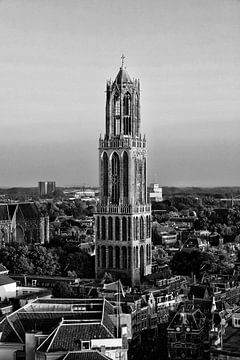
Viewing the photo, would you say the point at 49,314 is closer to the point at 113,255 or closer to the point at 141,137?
the point at 113,255

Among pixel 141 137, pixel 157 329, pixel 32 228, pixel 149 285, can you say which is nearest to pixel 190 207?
pixel 32 228

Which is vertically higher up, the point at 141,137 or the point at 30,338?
the point at 141,137

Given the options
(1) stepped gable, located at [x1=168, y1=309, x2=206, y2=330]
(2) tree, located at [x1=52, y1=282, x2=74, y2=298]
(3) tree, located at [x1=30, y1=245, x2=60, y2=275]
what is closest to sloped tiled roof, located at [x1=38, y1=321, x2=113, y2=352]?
(1) stepped gable, located at [x1=168, y1=309, x2=206, y2=330]

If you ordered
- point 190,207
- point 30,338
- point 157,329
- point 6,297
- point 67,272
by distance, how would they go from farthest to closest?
point 190,207 → point 67,272 → point 6,297 → point 157,329 → point 30,338

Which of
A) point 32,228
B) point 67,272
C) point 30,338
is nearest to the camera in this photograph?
point 30,338

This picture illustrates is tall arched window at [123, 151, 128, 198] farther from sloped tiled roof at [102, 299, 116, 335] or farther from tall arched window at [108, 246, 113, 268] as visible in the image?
sloped tiled roof at [102, 299, 116, 335]

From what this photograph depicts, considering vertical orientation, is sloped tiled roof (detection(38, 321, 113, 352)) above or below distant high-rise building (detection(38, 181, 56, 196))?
below

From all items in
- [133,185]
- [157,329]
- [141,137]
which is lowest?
[157,329]

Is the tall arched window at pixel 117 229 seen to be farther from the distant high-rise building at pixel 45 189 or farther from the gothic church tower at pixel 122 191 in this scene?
the distant high-rise building at pixel 45 189
